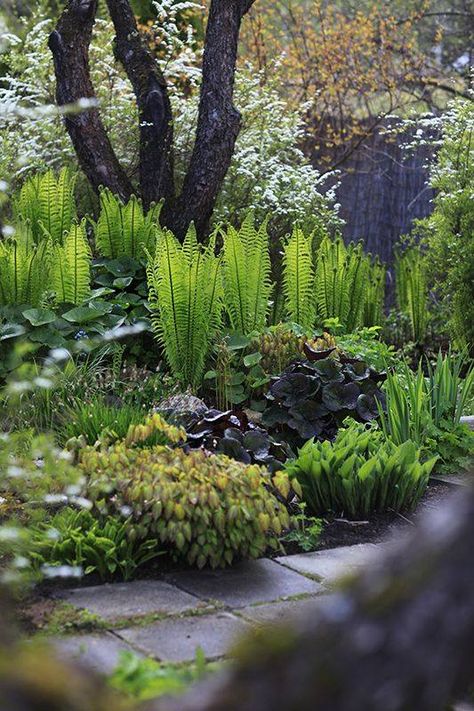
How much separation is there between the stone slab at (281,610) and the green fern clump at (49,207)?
165 inches

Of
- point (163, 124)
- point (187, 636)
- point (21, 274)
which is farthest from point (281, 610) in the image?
point (163, 124)

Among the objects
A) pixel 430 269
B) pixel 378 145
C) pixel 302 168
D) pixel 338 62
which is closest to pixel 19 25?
pixel 338 62

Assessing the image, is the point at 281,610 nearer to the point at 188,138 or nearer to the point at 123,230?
the point at 123,230

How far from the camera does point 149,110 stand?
7.50 meters

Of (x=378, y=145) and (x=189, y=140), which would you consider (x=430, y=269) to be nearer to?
(x=189, y=140)

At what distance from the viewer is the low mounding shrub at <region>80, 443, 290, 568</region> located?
3254 mm

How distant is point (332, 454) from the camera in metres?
4.09

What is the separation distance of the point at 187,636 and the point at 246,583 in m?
0.57

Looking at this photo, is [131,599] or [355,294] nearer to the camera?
[131,599]

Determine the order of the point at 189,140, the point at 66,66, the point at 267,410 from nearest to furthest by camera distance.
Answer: the point at 267,410 < the point at 66,66 < the point at 189,140

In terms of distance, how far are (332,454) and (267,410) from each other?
860 mm

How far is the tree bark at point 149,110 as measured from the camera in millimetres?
7477

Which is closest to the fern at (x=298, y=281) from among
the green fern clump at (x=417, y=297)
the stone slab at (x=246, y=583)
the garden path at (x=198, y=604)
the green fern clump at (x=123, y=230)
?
the green fern clump at (x=123, y=230)

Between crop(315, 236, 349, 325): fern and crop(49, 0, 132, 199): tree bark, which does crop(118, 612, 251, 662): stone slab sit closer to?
crop(315, 236, 349, 325): fern
